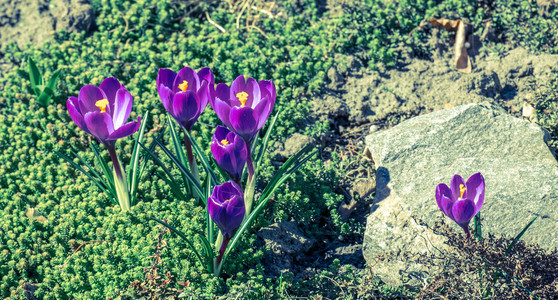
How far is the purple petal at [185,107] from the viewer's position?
9.53 ft

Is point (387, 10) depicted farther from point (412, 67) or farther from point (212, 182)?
point (212, 182)

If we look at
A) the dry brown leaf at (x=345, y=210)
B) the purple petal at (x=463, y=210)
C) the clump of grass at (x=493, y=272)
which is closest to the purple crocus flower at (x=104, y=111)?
the dry brown leaf at (x=345, y=210)

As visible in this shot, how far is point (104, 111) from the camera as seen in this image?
2984mm

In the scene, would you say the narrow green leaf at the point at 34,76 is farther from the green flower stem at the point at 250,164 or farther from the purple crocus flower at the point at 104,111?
the green flower stem at the point at 250,164

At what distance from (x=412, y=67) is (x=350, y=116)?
2.36ft

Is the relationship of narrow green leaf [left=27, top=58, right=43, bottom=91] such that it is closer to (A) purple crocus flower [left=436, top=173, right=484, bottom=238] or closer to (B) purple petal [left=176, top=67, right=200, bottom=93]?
(B) purple petal [left=176, top=67, right=200, bottom=93]

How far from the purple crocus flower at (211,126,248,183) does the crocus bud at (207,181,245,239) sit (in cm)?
22

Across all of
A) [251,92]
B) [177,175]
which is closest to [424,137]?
[251,92]

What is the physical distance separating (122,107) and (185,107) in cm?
35

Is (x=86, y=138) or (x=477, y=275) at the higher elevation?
(x=86, y=138)

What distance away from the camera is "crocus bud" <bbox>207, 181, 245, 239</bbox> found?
8.43 feet

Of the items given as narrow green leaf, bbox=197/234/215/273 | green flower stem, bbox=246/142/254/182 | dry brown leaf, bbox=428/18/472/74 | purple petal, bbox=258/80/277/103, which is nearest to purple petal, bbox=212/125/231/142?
green flower stem, bbox=246/142/254/182

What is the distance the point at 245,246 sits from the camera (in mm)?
3205

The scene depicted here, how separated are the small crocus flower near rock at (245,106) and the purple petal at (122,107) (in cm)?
44
